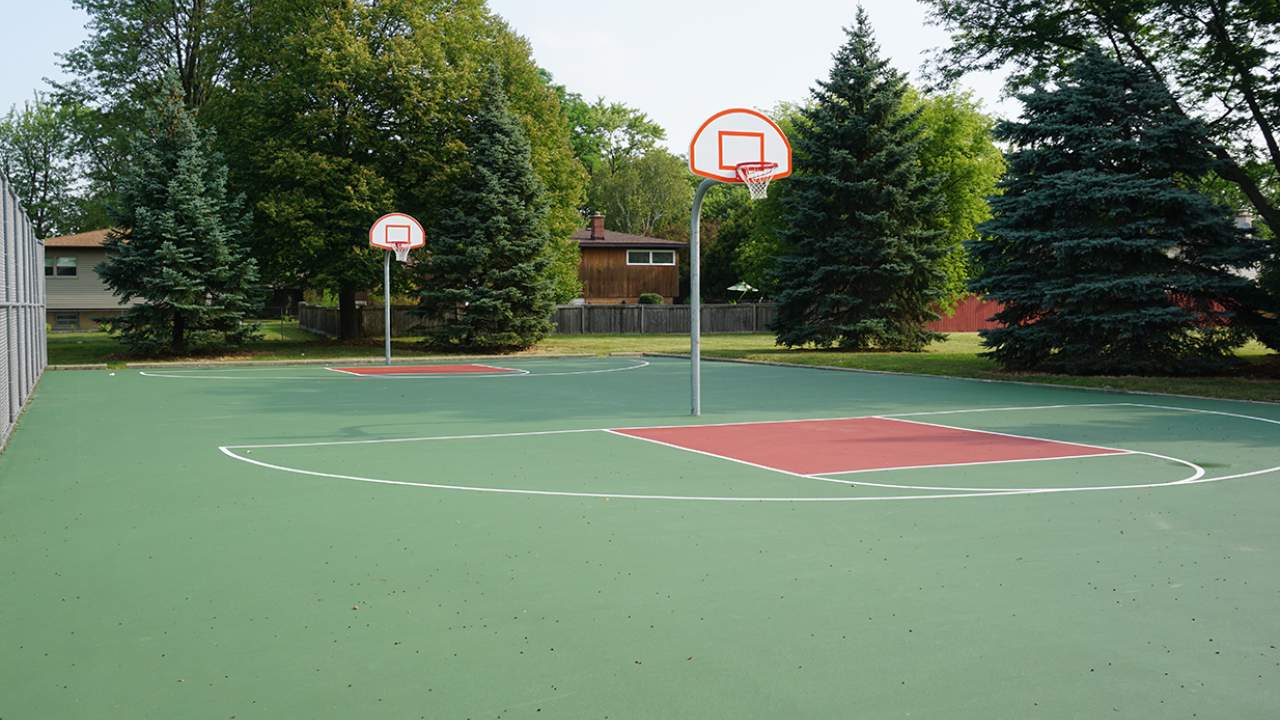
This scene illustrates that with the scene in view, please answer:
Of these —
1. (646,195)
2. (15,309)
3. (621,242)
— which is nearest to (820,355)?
(15,309)

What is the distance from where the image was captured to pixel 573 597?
18.0 feet

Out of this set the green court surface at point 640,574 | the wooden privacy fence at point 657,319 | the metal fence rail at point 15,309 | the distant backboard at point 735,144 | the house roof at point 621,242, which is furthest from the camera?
the house roof at point 621,242

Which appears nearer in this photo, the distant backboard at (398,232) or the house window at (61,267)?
the distant backboard at (398,232)

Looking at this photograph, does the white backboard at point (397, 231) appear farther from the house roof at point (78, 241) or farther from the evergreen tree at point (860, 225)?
the house roof at point (78, 241)

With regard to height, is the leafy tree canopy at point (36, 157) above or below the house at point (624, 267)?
above

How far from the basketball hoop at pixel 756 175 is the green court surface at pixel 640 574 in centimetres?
457

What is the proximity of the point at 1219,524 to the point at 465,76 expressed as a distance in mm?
30055

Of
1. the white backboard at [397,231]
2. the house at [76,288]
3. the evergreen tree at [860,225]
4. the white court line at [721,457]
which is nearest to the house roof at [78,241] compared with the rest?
the house at [76,288]

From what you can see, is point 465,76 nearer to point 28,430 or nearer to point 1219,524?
point 28,430

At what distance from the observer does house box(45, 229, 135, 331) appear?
166 feet

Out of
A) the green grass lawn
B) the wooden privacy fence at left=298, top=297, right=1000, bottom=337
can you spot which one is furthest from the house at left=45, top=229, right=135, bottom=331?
the green grass lawn

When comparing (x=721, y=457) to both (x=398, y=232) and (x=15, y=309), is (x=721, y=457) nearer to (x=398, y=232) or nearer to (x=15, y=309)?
(x=15, y=309)

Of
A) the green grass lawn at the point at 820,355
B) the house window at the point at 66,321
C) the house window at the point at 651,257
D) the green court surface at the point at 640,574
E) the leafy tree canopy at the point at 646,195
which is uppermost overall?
the leafy tree canopy at the point at 646,195

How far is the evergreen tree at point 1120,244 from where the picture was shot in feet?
70.5
